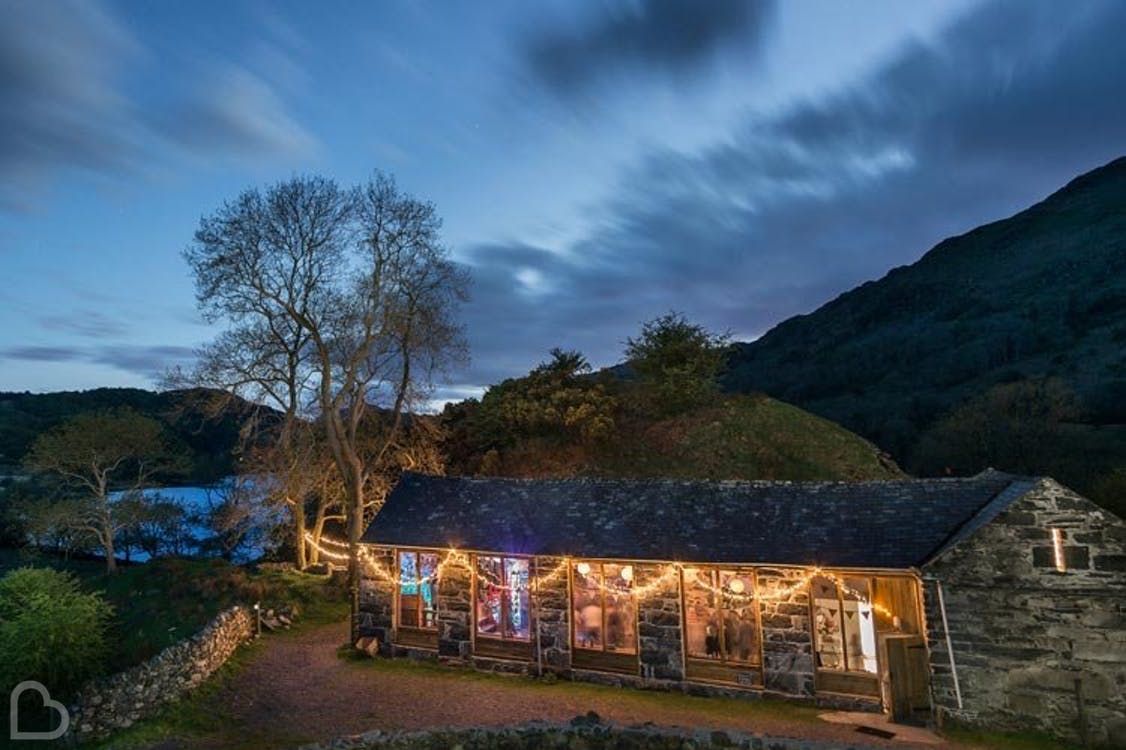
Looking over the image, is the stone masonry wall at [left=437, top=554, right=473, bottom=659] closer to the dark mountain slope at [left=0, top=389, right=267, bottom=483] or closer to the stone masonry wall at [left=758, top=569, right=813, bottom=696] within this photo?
the stone masonry wall at [left=758, top=569, right=813, bottom=696]

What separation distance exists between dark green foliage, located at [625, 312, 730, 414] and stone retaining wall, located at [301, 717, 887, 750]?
2474cm

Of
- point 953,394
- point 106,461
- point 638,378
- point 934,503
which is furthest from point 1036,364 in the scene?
point 106,461

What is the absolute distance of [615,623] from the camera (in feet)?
53.7

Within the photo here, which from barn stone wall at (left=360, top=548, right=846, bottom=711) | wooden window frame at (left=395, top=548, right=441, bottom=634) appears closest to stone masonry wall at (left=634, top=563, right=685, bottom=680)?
barn stone wall at (left=360, top=548, right=846, bottom=711)

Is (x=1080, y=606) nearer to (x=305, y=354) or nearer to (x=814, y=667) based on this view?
(x=814, y=667)

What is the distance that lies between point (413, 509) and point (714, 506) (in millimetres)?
8525

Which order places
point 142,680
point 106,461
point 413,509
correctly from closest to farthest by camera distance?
point 142,680, point 413,509, point 106,461

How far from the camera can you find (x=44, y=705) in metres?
15.4

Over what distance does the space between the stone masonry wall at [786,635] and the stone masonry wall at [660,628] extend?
1898 mm

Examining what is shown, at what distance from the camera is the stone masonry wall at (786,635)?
13992 mm

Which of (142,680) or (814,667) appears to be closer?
(814,667)

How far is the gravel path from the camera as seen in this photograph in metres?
12.9

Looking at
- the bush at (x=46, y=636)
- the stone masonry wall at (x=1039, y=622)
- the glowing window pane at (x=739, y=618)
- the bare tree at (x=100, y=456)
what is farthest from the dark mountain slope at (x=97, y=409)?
the stone masonry wall at (x=1039, y=622)

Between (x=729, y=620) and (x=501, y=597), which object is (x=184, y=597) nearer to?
(x=501, y=597)
